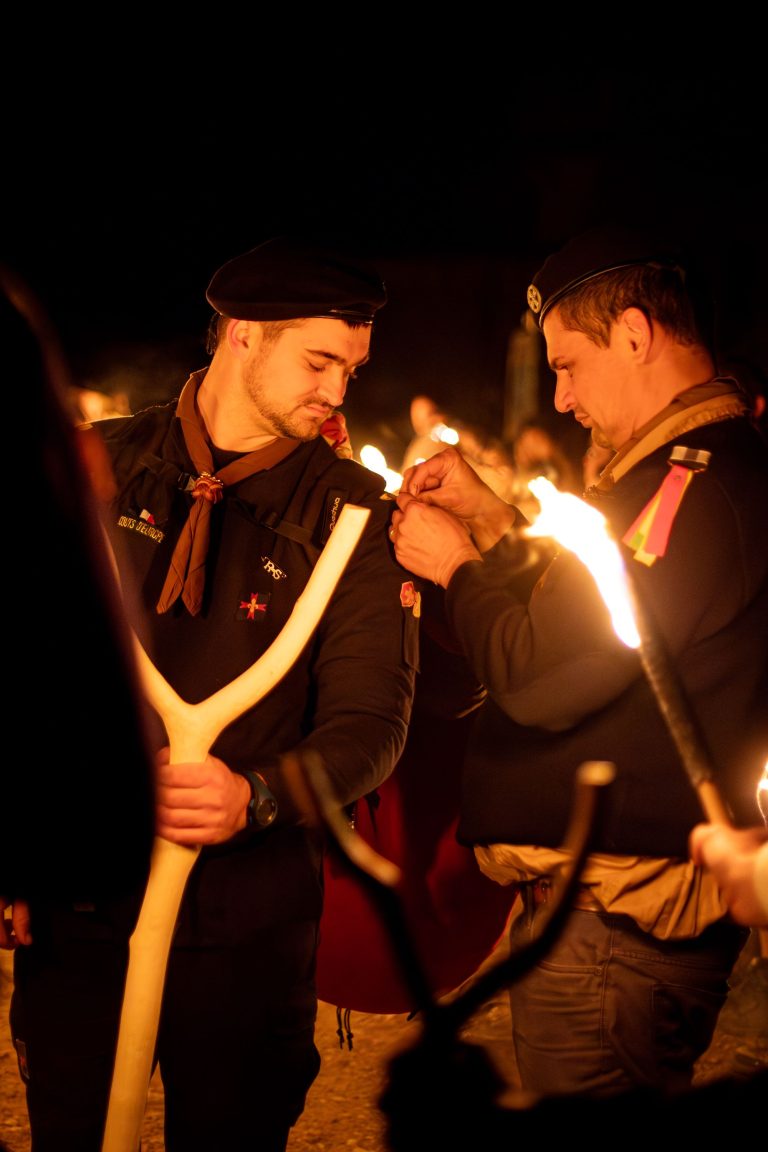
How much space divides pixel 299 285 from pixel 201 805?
1286 millimetres

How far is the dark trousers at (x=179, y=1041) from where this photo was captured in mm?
2330

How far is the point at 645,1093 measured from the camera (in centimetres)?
109

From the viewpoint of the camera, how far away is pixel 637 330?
239cm

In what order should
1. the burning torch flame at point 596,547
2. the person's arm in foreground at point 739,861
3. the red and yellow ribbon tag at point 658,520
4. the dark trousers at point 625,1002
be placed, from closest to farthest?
1. the person's arm in foreground at point 739,861
2. the burning torch flame at point 596,547
3. the red and yellow ribbon tag at point 658,520
4. the dark trousers at point 625,1002

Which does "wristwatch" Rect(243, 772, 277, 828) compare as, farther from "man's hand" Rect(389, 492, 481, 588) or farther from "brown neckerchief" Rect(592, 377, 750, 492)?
"brown neckerchief" Rect(592, 377, 750, 492)

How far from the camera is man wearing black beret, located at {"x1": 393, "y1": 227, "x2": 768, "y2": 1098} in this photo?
215 cm

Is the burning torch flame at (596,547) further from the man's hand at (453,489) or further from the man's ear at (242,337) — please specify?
the man's ear at (242,337)

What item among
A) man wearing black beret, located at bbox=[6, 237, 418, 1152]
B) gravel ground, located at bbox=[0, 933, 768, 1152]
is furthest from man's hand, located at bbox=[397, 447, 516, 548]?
gravel ground, located at bbox=[0, 933, 768, 1152]

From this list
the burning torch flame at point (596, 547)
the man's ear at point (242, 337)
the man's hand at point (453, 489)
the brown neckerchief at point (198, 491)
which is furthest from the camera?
the man's ear at point (242, 337)

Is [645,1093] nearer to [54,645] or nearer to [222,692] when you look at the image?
[54,645]

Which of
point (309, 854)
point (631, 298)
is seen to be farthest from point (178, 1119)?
point (631, 298)

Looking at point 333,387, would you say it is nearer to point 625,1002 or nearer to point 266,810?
point 266,810

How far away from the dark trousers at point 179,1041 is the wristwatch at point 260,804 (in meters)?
0.28

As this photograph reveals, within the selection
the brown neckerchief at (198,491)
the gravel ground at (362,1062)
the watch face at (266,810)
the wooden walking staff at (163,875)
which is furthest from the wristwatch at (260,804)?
the gravel ground at (362,1062)
